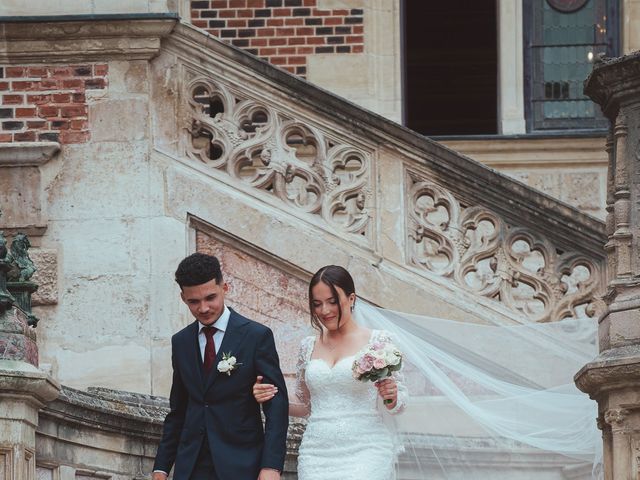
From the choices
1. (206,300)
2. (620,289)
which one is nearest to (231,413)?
(206,300)

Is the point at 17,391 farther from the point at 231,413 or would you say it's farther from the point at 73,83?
the point at 73,83

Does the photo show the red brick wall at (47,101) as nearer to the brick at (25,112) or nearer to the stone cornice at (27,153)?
the brick at (25,112)

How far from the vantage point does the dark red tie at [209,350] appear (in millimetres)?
8711

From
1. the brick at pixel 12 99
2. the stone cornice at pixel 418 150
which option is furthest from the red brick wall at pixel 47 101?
the stone cornice at pixel 418 150

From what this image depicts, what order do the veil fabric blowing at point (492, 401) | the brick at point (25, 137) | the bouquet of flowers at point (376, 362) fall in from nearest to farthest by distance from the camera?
the bouquet of flowers at point (376, 362)
the veil fabric blowing at point (492, 401)
the brick at point (25, 137)

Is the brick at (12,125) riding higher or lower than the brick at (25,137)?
higher

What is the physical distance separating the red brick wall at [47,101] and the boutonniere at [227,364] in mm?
4136

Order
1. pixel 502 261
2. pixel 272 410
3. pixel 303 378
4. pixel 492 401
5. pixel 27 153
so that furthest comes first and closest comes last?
pixel 27 153
pixel 502 261
pixel 492 401
pixel 303 378
pixel 272 410

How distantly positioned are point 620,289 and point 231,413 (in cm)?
185

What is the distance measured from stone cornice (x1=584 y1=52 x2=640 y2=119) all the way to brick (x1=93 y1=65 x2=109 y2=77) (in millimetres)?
4036

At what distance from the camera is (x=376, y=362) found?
29.0 ft

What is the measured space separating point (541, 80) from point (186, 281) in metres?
8.40

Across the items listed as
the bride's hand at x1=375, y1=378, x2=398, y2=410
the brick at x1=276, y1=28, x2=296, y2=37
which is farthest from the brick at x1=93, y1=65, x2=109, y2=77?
the bride's hand at x1=375, y1=378, x2=398, y2=410

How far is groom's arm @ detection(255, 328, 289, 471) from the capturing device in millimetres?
8508
